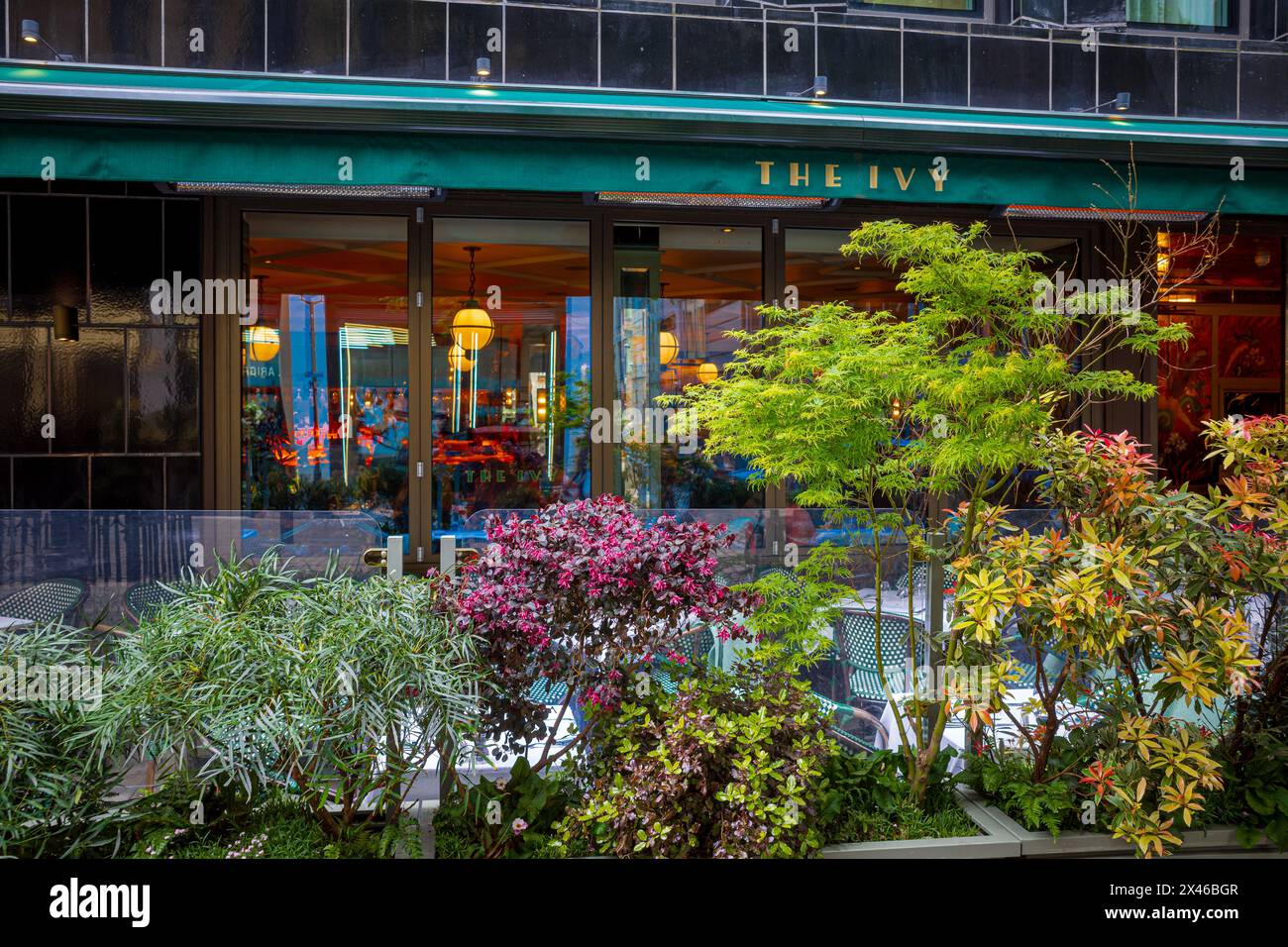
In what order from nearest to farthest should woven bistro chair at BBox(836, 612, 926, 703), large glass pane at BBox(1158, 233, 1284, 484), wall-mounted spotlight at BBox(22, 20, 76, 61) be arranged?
1. woven bistro chair at BBox(836, 612, 926, 703)
2. wall-mounted spotlight at BBox(22, 20, 76, 61)
3. large glass pane at BBox(1158, 233, 1284, 484)

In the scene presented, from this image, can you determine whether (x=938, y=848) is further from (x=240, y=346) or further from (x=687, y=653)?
(x=240, y=346)

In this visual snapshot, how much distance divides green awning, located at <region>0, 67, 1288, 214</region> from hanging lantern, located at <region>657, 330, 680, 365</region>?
1.68 meters

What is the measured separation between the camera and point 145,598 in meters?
3.83

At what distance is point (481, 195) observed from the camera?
21.8 feet

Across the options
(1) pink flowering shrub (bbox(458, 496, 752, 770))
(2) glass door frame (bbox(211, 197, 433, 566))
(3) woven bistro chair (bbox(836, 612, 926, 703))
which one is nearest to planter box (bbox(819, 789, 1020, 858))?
(3) woven bistro chair (bbox(836, 612, 926, 703))

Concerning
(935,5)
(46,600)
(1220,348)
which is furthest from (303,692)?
(1220,348)

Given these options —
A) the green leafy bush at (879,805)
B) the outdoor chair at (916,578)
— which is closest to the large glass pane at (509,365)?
the outdoor chair at (916,578)

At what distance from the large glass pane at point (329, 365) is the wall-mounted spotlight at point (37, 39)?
4.98 ft

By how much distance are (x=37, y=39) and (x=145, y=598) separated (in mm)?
4477

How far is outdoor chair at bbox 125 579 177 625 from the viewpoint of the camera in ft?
11.8

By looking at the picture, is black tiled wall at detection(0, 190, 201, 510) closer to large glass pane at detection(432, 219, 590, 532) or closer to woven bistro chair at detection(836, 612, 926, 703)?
large glass pane at detection(432, 219, 590, 532)

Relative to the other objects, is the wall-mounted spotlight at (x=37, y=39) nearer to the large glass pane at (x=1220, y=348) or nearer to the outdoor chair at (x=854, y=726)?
the outdoor chair at (x=854, y=726)
